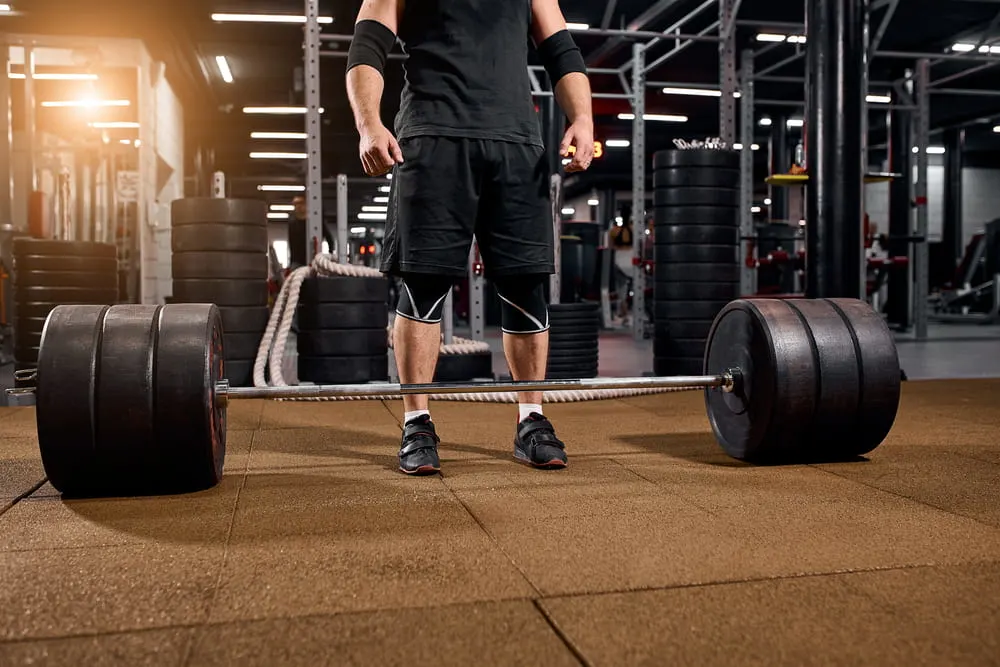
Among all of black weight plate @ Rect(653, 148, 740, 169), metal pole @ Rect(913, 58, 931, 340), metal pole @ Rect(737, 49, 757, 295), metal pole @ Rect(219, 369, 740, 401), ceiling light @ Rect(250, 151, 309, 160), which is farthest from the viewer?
ceiling light @ Rect(250, 151, 309, 160)

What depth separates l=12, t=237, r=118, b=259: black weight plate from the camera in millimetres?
3693

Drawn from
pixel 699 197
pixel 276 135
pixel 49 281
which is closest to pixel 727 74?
pixel 699 197

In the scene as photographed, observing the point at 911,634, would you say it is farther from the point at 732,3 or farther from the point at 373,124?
the point at 732,3

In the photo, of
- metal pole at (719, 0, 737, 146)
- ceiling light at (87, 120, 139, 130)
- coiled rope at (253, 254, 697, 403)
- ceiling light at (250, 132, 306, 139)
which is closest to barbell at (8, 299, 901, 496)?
coiled rope at (253, 254, 697, 403)

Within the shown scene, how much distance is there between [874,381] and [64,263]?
10.8 feet

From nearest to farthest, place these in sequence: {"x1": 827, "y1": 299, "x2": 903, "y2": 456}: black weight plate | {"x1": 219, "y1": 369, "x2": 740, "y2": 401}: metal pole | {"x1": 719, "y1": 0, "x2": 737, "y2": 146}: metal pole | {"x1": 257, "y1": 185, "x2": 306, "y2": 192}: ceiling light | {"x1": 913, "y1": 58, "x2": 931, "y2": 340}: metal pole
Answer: {"x1": 219, "y1": 369, "x2": 740, "y2": 401}: metal pole < {"x1": 827, "y1": 299, "x2": 903, "y2": 456}: black weight plate < {"x1": 719, "y1": 0, "x2": 737, "y2": 146}: metal pole < {"x1": 913, "y1": 58, "x2": 931, "y2": 340}: metal pole < {"x1": 257, "y1": 185, "x2": 306, "y2": 192}: ceiling light

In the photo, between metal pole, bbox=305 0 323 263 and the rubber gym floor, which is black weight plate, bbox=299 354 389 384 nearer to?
metal pole, bbox=305 0 323 263

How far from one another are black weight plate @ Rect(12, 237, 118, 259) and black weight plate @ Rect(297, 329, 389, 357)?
3.45 feet

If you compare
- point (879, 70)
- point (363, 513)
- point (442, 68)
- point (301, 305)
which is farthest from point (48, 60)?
point (879, 70)

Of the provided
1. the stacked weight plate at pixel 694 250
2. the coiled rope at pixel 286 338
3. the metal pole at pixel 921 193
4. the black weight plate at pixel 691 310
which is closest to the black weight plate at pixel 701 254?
the stacked weight plate at pixel 694 250

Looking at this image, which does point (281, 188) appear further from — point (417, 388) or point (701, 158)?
point (417, 388)

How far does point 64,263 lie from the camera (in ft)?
12.3

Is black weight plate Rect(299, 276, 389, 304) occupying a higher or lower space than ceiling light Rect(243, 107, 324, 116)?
lower

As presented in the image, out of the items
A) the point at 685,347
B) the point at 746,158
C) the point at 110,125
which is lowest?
the point at 685,347
